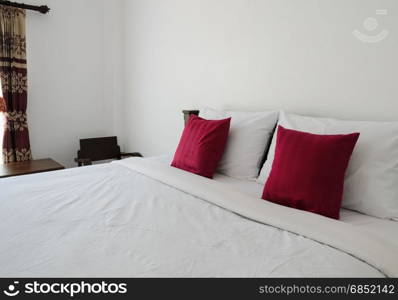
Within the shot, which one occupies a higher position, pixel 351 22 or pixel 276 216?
pixel 351 22

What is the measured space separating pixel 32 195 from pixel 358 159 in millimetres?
1554

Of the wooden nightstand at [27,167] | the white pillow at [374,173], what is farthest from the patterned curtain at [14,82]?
the white pillow at [374,173]

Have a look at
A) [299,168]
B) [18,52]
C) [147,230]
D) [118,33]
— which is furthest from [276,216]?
[118,33]

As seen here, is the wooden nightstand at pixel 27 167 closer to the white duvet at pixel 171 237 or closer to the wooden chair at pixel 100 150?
the wooden chair at pixel 100 150

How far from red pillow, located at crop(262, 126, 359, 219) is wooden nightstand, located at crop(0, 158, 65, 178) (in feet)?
6.69

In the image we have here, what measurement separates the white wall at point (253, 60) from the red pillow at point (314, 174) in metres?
0.49

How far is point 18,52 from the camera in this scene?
272 centimetres

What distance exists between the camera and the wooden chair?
3.16 metres

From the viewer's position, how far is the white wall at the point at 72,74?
2945mm

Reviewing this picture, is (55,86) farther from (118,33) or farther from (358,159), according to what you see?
(358,159)

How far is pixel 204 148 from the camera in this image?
185cm

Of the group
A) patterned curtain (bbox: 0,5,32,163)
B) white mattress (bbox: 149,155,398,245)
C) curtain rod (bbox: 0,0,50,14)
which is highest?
curtain rod (bbox: 0,0,50,14)

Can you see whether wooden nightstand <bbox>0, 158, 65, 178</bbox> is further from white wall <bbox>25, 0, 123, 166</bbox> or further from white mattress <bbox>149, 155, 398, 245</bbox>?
white mattress <bbox>149, 155, 398, 245</bbox>

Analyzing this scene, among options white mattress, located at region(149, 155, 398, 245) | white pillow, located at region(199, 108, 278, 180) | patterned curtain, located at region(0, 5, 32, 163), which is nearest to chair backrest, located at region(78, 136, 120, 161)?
patterned curtain, located at region(0, 5, 32, 163)
